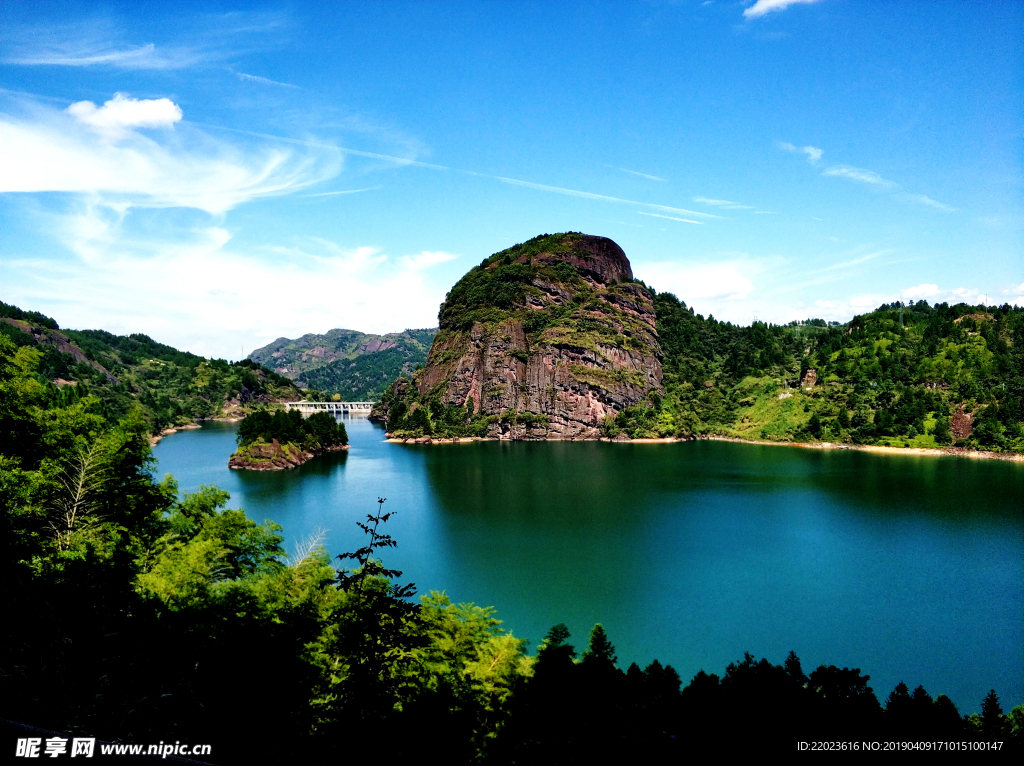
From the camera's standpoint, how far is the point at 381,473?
6081 cm

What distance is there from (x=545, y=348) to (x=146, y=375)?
93892 millimetres

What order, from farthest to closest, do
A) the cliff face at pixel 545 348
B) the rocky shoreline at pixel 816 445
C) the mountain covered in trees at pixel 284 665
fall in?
the cliff face at pixel 545 348 → the rocky shoreline at pixel 816 445 → the mountain covered in trees at pixel 284 665

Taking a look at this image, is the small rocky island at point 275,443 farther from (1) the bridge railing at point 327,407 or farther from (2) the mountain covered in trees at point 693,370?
(1) the bridge railing at point 327,407

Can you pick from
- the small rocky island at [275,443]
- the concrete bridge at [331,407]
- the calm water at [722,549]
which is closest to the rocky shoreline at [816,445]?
the calm water at [722,549]

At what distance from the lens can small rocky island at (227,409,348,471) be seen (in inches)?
2400

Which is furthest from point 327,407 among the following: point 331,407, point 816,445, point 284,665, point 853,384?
point 284,665

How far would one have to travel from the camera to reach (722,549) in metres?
33.3

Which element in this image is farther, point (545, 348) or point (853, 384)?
point (545, 348)

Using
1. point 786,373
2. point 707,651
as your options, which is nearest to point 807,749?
point 707,651

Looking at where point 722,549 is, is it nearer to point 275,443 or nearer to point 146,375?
point 275,443

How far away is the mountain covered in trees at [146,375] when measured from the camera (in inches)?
3930

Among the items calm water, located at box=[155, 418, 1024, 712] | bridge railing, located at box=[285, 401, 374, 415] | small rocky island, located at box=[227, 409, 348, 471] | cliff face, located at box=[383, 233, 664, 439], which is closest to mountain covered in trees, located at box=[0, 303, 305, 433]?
bridge railing, located at box=[285, 401, 374, 415]

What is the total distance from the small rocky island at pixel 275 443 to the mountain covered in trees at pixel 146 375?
30.0 m

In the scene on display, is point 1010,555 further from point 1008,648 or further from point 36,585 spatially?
point 36,585
